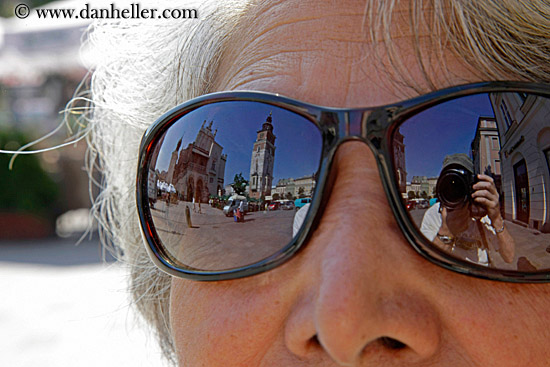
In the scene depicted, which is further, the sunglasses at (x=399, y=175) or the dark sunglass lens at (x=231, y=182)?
the dark sunglass lens at (x=231, y=182)

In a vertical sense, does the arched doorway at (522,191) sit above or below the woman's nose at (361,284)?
above

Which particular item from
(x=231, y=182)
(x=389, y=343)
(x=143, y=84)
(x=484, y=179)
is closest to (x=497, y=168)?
(x=484, y=179)

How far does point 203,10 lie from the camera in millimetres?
1563

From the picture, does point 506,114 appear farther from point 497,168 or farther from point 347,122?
point 347,122

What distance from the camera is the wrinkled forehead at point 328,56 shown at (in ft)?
3.64

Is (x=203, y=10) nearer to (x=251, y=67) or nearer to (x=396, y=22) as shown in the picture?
(x=251, y=67)

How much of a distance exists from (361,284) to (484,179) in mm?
311

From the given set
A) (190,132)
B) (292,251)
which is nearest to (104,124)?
(190,132)

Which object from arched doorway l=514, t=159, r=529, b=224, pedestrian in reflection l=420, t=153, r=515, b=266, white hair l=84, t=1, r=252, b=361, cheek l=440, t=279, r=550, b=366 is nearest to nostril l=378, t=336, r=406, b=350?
cheek l=440, t=279, r=550, b=366

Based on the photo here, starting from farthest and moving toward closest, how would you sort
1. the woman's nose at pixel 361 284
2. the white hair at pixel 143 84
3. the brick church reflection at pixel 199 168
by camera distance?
the white hair at pixel 143 84
the brick church reflection at pixel 199 168
the woman's nose at pixel 361 284

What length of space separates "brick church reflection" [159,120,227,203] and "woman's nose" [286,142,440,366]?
29 centimetres

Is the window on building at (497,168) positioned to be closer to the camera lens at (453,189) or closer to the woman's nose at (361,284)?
the camera lens at (453,189)

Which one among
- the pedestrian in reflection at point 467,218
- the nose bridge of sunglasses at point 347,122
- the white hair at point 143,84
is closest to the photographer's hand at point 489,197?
the pedestrian in reflection at point 467,218

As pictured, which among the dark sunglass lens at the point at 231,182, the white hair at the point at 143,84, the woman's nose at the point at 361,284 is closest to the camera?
the woman's nose at the point at 361,284
